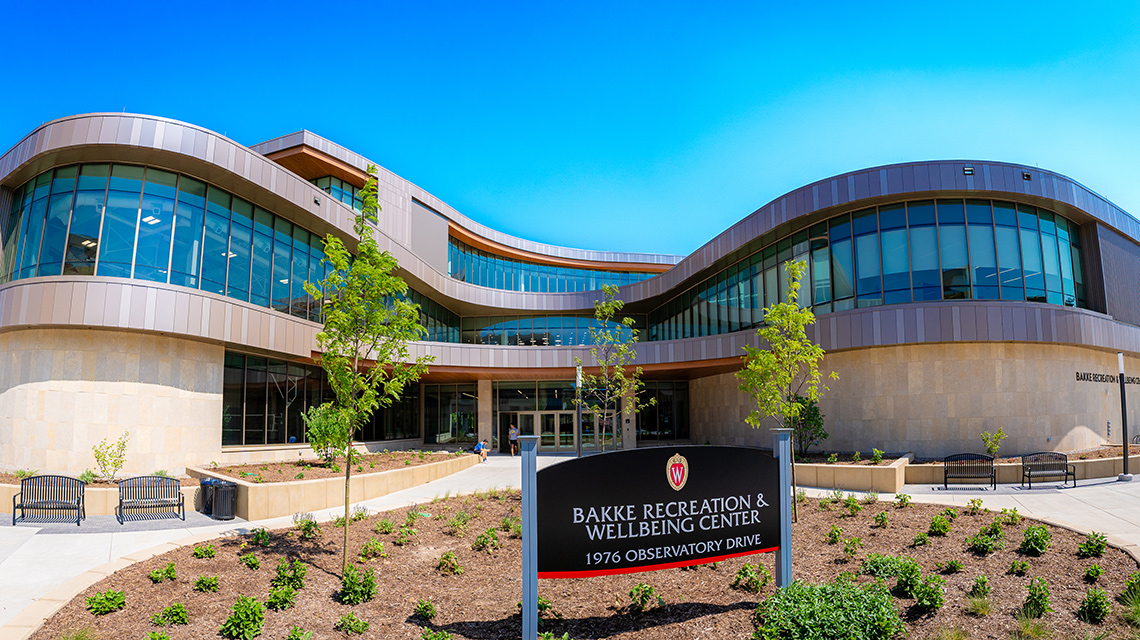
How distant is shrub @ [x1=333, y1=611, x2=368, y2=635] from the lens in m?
6.97

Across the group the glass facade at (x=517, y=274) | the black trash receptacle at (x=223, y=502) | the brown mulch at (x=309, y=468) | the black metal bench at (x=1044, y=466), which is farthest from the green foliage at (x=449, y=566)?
the glass facade at (x=517, y=274)

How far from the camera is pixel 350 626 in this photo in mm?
6988

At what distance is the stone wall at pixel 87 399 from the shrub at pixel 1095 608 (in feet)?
67.7

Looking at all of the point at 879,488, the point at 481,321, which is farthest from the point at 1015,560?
the point at 481,321

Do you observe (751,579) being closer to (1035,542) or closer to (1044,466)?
(1035,542)

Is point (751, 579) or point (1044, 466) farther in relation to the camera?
point (1044, 466)

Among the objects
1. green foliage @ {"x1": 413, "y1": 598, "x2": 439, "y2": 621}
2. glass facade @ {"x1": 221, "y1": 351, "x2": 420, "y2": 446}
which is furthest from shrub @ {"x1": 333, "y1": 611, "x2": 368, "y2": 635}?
glass facade @ {"x1": 221, "y1": 351, "x2": 420, "y2": 446}

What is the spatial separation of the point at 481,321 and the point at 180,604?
112 ft

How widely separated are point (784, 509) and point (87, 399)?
18866mm

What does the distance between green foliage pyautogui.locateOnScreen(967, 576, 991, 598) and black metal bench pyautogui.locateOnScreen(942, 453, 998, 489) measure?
9.68 metres

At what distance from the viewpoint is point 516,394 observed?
3631 centimetres

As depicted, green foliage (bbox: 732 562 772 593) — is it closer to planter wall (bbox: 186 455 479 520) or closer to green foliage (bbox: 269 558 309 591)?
green foliage (bbox: 269 558 309 591)

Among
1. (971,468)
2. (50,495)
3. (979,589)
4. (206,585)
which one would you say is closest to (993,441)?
(971,468)

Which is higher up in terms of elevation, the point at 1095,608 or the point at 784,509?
the point at 784,509
